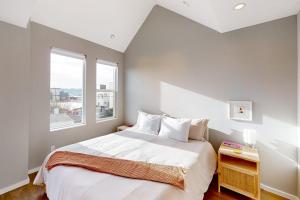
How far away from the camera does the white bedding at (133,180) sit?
1.23m

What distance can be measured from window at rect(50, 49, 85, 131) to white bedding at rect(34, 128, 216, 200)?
1166 mm

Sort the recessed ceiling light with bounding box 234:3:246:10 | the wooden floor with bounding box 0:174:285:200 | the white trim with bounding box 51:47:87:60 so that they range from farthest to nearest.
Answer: the white trim with bounding box 51:47:87:60, the wooden floor with bounding box 0:174:285:200, the recessed ceiling light with bounding box 234:3:246:10

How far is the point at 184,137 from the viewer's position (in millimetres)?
2459

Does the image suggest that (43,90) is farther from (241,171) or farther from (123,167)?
→ (241,171)

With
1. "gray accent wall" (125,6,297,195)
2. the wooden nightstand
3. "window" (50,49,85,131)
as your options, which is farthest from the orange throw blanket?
"gray accent wall" (125,6,297,195)

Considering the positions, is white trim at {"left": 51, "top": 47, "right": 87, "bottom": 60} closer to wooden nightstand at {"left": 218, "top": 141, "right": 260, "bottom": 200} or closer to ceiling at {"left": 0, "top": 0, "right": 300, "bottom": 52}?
ceiling at {"left": 0, "top": 0, "right": 300, "bottom": 52}

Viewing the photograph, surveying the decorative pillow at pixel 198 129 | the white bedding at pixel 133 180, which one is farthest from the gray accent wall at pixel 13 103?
the decorative pillow at pixel 198 129

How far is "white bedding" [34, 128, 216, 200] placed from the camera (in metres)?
1.23

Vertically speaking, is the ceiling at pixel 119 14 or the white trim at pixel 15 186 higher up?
the ceiling at pixel 119 14

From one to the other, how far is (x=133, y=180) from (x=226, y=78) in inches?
85.5

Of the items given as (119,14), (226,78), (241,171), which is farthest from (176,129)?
(119,14)

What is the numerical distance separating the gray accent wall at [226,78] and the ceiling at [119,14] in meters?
0.20

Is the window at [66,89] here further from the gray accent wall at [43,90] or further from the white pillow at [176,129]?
the white pillow at [176,129]

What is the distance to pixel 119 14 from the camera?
3205 mm
